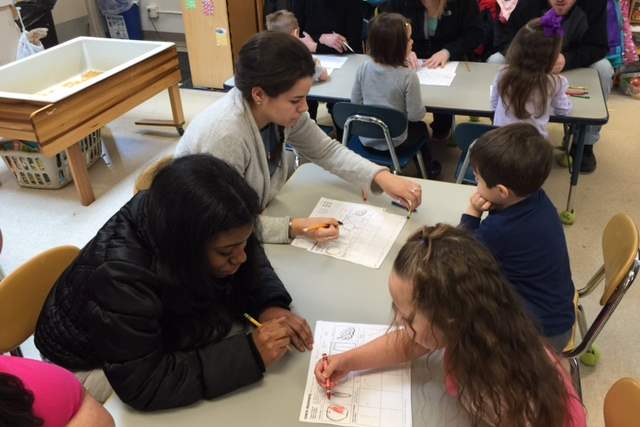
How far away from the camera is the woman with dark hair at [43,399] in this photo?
0.77 m

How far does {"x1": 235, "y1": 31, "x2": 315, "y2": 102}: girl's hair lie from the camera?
1402 mm

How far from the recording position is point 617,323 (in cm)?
205

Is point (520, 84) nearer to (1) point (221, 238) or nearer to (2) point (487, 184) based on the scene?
(2) point (487, 184)

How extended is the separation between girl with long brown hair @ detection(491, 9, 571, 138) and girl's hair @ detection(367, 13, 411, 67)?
1.53 ft

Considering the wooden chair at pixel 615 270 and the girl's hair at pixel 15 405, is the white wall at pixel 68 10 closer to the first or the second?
the girl's hair at pixel 15 405

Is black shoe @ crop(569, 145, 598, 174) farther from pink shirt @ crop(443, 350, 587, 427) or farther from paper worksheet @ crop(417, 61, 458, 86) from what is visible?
pink shirt @ crop(443, 350, 587, 427)

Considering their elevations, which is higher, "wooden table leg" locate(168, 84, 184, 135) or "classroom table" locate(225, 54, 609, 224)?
"classroom table" locate(225, 54, 609, 224)

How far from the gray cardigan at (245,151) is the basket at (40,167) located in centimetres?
188

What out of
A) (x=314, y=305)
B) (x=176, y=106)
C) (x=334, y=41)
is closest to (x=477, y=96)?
(x=334, y=41)

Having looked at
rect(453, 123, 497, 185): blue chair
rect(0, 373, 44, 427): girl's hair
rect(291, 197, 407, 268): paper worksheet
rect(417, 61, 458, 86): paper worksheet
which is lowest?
rect(453, 123, 497, 185): blue chair

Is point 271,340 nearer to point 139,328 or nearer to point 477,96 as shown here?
point 139,328

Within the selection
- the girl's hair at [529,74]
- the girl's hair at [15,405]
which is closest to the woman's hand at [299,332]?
the girl's hair at [15,405]

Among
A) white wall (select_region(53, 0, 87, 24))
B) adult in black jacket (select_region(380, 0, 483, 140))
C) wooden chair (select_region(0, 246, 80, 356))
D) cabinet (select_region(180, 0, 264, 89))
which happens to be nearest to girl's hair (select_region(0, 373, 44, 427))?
wooden chair (select_region(0, 246, 80, 356))

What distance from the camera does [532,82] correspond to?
2.16m
